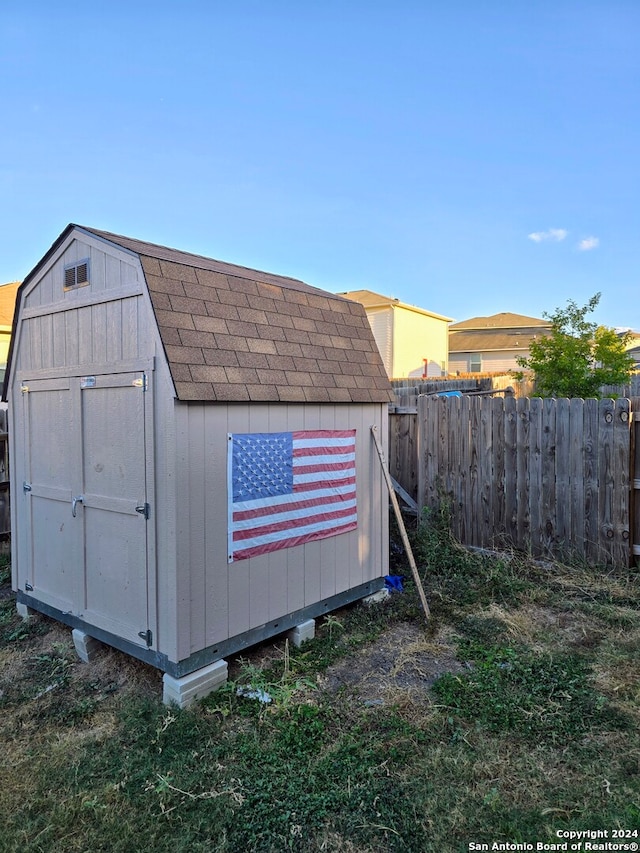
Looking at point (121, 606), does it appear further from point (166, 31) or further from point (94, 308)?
point (166, 31)

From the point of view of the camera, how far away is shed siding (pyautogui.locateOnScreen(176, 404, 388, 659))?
118 inches

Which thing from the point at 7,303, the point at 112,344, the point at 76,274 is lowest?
the point at 112,344

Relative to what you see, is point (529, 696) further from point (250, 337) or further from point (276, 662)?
point (250, 337)

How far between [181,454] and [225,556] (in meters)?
0.72

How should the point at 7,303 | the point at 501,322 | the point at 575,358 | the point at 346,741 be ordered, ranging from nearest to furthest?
the point at 346,741
the point at 575,358
the point at 7,303
the point at 501,322

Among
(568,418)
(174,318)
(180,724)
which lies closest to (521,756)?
(180,724)

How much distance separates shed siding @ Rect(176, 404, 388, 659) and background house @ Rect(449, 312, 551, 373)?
886 inches

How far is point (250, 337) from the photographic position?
3.48 metres

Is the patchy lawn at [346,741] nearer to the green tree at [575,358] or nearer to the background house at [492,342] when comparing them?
the green tree at [575,358]

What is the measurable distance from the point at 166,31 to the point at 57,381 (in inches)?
227

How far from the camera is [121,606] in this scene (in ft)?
10.8

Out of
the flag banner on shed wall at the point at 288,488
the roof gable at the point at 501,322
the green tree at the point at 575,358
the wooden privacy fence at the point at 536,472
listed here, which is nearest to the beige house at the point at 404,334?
the roof gable at the point at 501,322

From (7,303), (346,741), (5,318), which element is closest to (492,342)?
(7,303)

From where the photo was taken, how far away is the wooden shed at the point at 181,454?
302 centimetres
